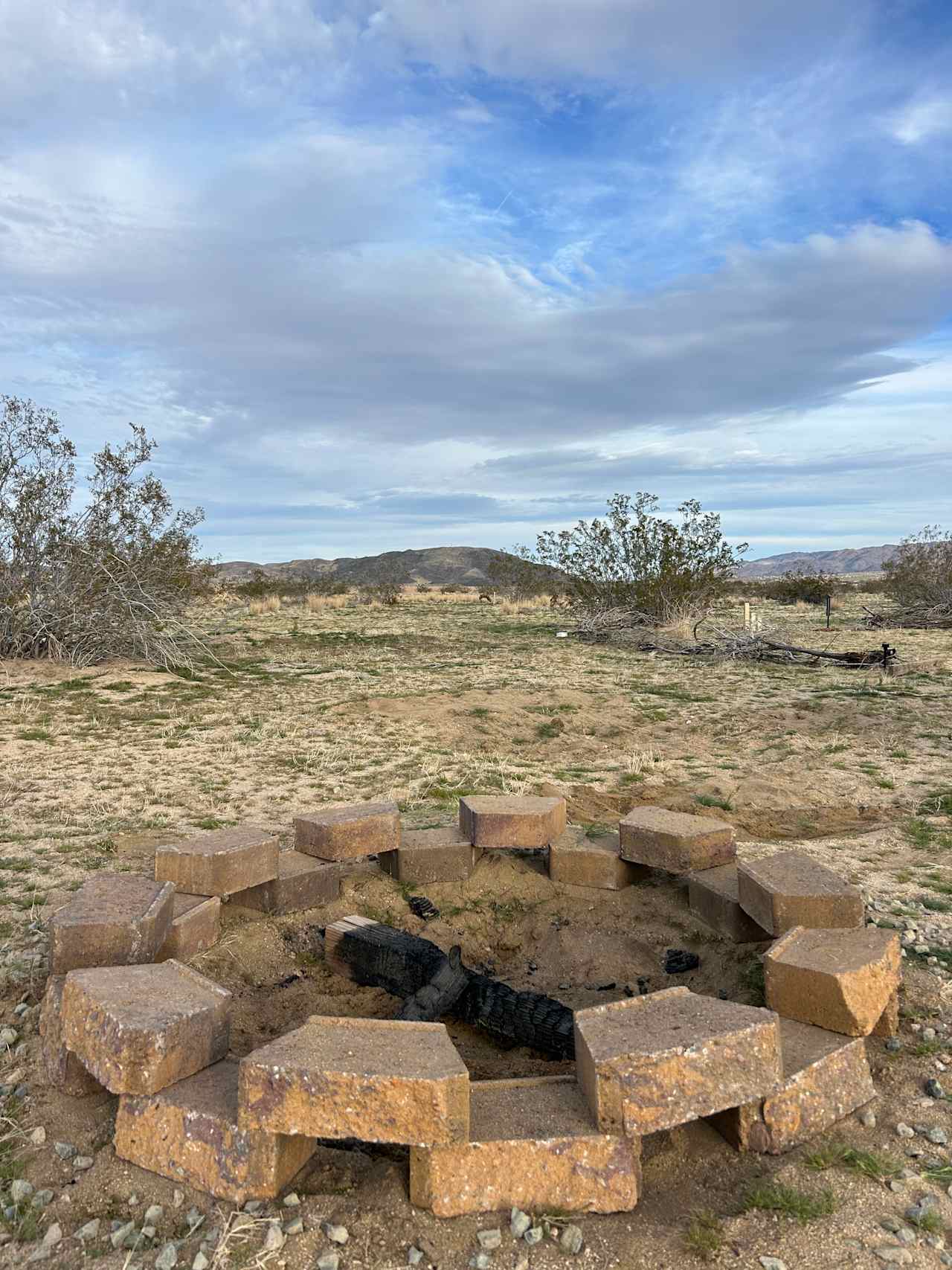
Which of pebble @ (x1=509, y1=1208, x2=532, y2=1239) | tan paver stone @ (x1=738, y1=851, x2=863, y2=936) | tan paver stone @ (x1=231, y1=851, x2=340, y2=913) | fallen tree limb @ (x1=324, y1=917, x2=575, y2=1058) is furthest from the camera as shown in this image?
tan paver stone @ (x1=231, y1=851, x2=340, y2=913)

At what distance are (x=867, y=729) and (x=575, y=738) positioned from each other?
11.4 feet

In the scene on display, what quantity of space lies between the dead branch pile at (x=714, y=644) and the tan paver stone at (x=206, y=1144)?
13.8 m

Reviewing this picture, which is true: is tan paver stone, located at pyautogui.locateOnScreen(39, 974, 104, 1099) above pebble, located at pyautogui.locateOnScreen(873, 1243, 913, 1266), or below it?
above

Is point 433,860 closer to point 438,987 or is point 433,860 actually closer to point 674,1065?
point 438,987

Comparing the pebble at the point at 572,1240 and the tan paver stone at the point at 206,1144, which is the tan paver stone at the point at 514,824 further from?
the pebble at the point at 572,1240

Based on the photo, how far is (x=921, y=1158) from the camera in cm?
282

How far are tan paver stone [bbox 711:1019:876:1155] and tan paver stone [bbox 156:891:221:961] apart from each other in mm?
2604

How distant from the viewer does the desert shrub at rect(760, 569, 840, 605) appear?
3284cm

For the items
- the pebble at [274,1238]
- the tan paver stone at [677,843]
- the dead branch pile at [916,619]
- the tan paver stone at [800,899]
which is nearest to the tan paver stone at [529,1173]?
the pebble at [274,1238]

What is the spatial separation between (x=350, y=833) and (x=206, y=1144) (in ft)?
7.77

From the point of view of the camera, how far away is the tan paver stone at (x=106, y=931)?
3654mm

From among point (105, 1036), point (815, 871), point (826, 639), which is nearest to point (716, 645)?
point (826, 639)

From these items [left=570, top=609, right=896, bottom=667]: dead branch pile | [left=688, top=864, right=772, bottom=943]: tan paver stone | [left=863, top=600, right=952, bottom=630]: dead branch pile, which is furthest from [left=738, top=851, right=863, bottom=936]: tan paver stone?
[left=863, top=600, right=952, bottom=630]: dead branch pile

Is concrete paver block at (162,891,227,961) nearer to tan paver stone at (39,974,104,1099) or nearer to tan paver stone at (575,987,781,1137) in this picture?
tan paver stone at (39,974,104,1099)
